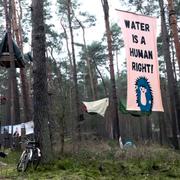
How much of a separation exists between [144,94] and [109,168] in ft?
8.37

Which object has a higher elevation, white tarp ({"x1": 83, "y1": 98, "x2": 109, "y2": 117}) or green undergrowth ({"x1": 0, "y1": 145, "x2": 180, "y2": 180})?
white tarp ({"x1": 83, "y1": 98, "x2": 109, "y2": 117})

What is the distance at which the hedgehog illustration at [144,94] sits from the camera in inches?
425

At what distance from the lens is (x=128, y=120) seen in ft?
120

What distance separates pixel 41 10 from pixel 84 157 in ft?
13.6

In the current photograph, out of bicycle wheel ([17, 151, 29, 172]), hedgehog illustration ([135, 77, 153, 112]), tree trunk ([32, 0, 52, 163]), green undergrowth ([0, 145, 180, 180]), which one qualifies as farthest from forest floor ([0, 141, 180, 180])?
hedgehog illustration ([135, 77, 153, 112])

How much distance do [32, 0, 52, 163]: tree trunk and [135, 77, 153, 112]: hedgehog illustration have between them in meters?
2.47

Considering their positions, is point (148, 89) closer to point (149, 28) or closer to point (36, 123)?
point (149, 28)

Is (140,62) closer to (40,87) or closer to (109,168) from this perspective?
(40,87)

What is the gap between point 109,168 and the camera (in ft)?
30.9

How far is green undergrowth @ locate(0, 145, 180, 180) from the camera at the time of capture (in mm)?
8578

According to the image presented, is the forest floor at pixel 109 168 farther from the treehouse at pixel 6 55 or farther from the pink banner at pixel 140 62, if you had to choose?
the treehouse at pixel 6 55

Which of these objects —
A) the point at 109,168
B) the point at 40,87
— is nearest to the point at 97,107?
the point at 40,87

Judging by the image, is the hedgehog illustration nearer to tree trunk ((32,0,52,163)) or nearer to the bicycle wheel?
tree trunk ((32,0,52,163))

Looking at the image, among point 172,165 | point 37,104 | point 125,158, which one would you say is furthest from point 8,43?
point 172,165
